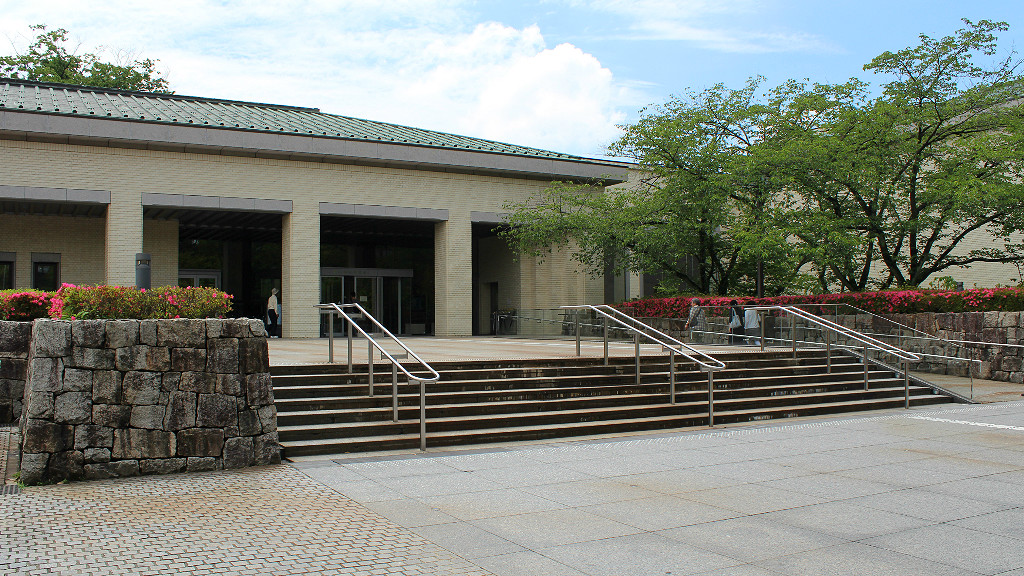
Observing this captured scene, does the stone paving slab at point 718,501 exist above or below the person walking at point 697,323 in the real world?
below

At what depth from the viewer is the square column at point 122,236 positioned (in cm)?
2134

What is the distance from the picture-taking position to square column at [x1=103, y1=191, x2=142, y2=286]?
21.3 m

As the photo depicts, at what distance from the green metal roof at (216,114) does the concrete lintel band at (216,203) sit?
6.58 feet

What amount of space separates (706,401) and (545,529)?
22.8 ft

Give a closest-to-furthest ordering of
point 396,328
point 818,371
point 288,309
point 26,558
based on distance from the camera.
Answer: point 26,558 → point 818,371 → point 288,309 → point 396,328

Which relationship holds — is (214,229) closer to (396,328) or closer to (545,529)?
(396,328)

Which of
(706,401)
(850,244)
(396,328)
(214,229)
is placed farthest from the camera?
(396,328)

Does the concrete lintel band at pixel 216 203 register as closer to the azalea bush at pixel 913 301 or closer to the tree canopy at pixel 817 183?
the tree canopy at pixel 817 183

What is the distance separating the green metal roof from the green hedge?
14438 millimetres

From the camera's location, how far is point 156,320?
8094mm

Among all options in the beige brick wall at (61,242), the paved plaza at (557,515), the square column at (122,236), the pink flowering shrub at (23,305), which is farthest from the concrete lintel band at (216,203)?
the paved plaza at (557,515)

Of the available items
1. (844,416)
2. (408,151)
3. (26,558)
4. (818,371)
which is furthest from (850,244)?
(26,558)

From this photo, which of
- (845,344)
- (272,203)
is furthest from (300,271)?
(845,344)

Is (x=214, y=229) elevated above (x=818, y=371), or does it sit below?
above
